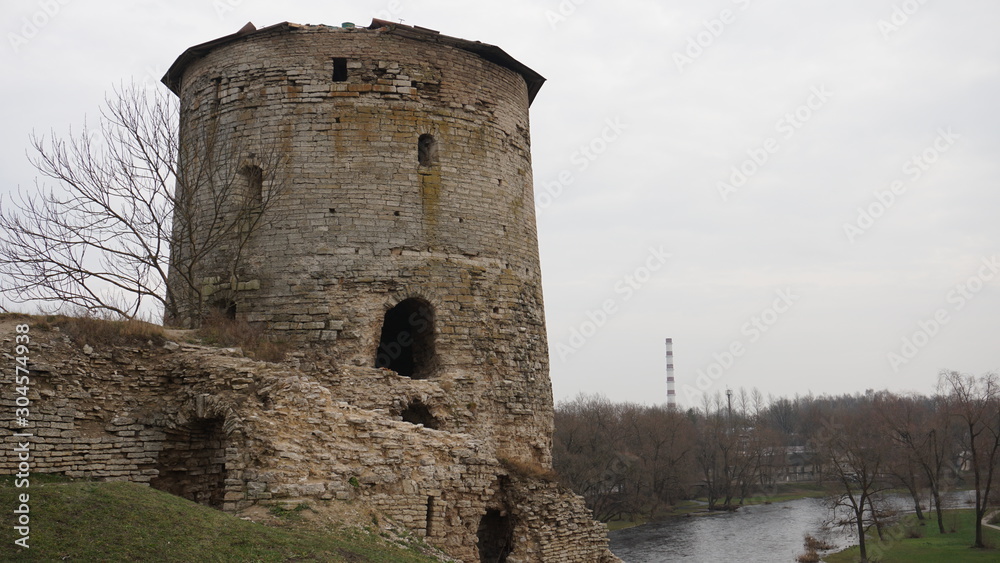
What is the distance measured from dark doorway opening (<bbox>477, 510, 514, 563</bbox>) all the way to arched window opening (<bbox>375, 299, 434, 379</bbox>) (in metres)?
2.32

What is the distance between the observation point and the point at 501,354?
41.1ft

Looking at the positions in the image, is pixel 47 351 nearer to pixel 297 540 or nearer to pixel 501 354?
pixel 297 540

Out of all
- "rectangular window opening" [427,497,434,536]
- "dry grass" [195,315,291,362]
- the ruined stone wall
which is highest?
"dry grass" [195,315,291,362]

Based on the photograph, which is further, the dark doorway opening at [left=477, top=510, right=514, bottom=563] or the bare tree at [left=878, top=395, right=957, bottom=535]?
the bare tree at [left=878, top=395, right=957, bottom=535]

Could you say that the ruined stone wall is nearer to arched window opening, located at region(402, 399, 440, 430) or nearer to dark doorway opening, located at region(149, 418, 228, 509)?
dark doorway opening, located at region(149, 418, 228, 509)

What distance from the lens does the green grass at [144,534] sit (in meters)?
6.23

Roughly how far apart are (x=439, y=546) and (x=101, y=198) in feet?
24.5

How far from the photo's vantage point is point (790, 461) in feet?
188

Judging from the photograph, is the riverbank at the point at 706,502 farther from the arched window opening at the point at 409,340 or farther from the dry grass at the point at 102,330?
the dry grass at the point at 102,330

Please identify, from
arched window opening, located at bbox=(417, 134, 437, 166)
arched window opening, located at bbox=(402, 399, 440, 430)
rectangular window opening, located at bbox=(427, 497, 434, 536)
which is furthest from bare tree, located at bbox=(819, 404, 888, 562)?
rectangular window opening, located at bbox=(427, 497, 434, 536)

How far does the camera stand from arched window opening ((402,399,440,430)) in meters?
11.3

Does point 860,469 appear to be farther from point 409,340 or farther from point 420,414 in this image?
point 420,414

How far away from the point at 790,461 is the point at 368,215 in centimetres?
5203

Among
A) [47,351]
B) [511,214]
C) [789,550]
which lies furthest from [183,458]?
[789,550]
